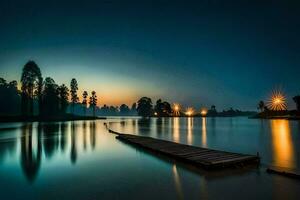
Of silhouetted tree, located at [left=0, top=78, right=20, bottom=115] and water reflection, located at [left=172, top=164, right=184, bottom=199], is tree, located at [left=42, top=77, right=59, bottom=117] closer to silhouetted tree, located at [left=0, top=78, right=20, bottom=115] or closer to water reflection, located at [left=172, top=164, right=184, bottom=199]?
silhouetted tree, located at [left=0, top=78, right=20, bottom=115]

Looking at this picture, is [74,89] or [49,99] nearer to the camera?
[49,99]

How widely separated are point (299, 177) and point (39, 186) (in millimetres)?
14536

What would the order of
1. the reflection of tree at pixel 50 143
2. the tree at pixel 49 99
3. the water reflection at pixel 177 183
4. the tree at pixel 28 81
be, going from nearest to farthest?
the water reflection at pixel 177 183 → the reflection of tree at pixel 50 143 → the tree at pixel 28 81 → the tree at pixel 49 99

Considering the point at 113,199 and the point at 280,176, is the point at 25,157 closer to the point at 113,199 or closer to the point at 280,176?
the point at 113,199

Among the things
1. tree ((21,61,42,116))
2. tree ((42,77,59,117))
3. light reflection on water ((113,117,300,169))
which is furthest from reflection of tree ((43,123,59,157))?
tree ((42,77,59,117))

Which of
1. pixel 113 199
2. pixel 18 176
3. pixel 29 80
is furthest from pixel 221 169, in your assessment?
pixel 29 80

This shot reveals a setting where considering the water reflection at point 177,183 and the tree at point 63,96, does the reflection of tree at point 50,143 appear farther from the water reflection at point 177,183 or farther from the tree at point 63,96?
Answer: the tree at point 63,96

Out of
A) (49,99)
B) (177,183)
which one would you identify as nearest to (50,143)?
(177,183)

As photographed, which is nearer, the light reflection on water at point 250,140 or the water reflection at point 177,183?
the water reflection at point 177,183

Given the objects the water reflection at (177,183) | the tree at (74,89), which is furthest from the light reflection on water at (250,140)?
the tree at (74,89)

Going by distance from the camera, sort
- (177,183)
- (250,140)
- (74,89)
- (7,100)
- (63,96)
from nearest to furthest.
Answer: (177,183), (250,140), (7,100), (63,96), (74,89)

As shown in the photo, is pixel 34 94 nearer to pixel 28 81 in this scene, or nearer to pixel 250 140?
pixel 28 81

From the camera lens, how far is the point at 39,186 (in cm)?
1248

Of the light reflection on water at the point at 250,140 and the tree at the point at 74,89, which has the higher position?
the tree at the point at 74,89
